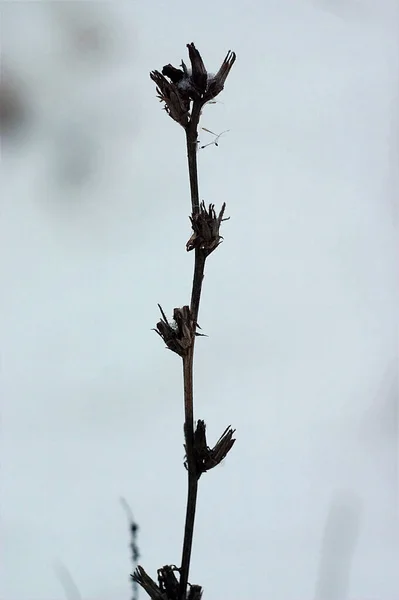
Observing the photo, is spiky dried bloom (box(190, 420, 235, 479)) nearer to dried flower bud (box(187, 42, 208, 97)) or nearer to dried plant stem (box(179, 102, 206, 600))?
dried plant stem (box(179, 102, 206, 600))

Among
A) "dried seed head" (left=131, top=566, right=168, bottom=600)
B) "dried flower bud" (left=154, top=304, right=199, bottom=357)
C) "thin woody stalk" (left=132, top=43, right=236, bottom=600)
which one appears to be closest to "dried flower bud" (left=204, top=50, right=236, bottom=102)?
"thin woody stalk" (left=132, top=43, right=236, bottom=600)

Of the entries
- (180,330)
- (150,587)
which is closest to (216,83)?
(180,330)

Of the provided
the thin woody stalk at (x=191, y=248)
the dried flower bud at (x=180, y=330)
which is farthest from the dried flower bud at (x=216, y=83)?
the dried flower bud at (x=180, y=330)

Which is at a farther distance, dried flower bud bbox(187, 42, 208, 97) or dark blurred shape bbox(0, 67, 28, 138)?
dark blurred shape bbox(0, 67, 28, 138)

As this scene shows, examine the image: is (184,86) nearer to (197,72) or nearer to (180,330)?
(197,72)

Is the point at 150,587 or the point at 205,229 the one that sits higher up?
the point at 205,229

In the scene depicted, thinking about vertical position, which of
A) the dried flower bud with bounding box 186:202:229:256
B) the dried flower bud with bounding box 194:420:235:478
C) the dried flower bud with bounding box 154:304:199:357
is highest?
the dried flower bud with bounding box 186:202:229:256

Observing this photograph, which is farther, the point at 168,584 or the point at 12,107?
the point at 12,107

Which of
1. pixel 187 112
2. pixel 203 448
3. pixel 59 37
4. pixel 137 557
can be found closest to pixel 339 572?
pixel 137 557
